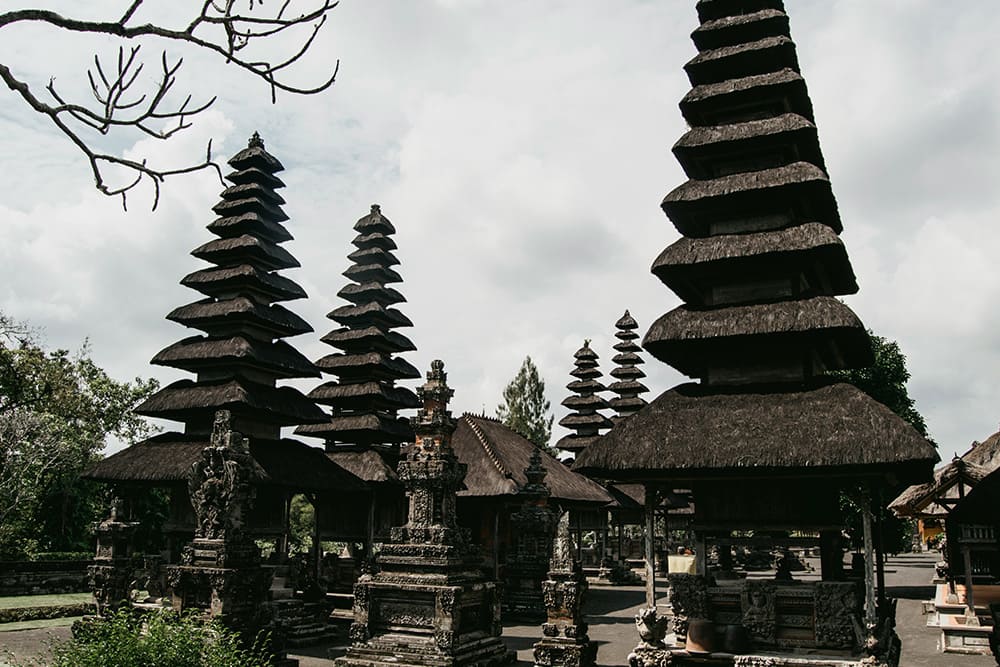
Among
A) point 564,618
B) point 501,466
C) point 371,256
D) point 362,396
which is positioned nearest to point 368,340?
point 362,396

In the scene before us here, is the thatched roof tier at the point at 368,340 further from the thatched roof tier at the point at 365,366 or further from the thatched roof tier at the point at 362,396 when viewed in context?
the thatched roof tier at the point at 362,396

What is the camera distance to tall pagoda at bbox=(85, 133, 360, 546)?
26.0 meters

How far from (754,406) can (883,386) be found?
22.8 metres

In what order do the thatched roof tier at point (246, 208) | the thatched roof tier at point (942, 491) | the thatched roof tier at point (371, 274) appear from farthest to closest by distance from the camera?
the thatched roof tier at point (371, 274) < the thatched roof tier at point (246, 208) < the thatched roof tier at point (942, 491)

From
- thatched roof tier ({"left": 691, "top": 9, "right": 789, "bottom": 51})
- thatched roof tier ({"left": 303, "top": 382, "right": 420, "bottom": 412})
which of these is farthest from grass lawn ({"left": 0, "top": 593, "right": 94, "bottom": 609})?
thatched roof tier ({"left": 691, "top": 9, "right": 789, "bottom": 51})

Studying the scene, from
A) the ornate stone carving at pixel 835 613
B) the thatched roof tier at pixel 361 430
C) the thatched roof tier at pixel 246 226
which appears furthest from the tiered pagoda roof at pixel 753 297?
the thatched roof tier at pixel 246 226

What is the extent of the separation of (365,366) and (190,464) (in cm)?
962

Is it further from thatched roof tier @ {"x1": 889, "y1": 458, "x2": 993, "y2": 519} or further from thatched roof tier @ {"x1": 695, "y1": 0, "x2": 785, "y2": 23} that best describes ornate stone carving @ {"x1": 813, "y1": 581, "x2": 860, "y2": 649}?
thatched roof tier @ {"x1": 695, "y1": 0, "x2": 785, "y2": 23}

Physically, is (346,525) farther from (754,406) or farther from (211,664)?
(211,664)

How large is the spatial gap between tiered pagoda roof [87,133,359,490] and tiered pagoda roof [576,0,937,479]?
14492 mm

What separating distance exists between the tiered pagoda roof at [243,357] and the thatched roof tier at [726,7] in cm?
1755

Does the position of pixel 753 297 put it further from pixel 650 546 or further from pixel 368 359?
pixel 368 359

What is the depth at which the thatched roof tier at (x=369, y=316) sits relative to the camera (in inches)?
1335

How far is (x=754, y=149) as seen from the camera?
62.4 ft
